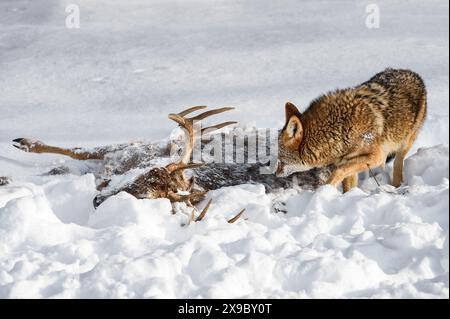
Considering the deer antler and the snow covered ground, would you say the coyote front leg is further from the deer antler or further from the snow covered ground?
the deer antler

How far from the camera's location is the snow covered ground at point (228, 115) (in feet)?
13.4

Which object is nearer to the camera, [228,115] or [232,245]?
[232,245]

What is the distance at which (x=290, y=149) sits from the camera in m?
5.96

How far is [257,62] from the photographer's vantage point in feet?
32.6

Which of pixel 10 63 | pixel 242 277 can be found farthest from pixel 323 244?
pixel 10 63

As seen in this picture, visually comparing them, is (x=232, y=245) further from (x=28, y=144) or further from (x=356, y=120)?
(x=28, y=144)

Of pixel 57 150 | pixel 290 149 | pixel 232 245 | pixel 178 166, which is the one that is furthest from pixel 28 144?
pixel 232 245

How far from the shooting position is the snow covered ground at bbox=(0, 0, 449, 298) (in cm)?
409

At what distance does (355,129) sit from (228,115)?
270cm

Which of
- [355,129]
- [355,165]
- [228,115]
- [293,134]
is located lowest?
[228,115]

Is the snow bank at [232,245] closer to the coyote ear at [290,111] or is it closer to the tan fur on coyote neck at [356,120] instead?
the tan fur on coyote neck at [356,120]

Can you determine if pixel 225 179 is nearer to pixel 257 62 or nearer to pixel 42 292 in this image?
pixel 42 292

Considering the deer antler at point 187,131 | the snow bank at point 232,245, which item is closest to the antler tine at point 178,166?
the deer antler at point 187,131

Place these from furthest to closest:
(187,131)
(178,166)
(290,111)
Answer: (290,111), (187,131), (178,166)
